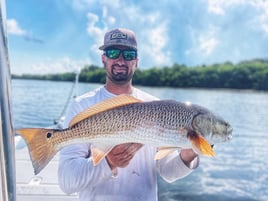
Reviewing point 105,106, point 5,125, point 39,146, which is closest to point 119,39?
point 105,106

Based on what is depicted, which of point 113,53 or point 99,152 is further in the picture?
point 113,53

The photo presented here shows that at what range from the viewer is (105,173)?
1.92 m

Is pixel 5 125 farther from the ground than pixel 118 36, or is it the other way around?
pixel 118 36

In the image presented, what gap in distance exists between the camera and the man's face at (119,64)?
228cm

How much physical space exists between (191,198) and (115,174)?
4.76 metres

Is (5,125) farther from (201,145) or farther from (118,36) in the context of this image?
(118,36)

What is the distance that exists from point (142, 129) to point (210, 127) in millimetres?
287

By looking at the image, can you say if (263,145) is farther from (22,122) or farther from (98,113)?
(98,113)

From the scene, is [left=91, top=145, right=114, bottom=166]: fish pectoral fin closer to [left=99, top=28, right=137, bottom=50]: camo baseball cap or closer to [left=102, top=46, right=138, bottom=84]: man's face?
[left=102, top=46, right=138, bottom=84]: man's face

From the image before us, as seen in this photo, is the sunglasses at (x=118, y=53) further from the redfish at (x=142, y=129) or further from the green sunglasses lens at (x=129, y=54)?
the redfish at (x=142, y=129)

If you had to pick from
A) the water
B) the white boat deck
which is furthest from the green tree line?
the white boat deck

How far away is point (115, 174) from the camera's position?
199cm

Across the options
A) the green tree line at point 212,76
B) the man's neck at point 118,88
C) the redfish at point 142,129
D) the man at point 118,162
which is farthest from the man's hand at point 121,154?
the green tree line at point 212,76

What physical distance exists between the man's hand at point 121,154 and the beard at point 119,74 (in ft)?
1.79
